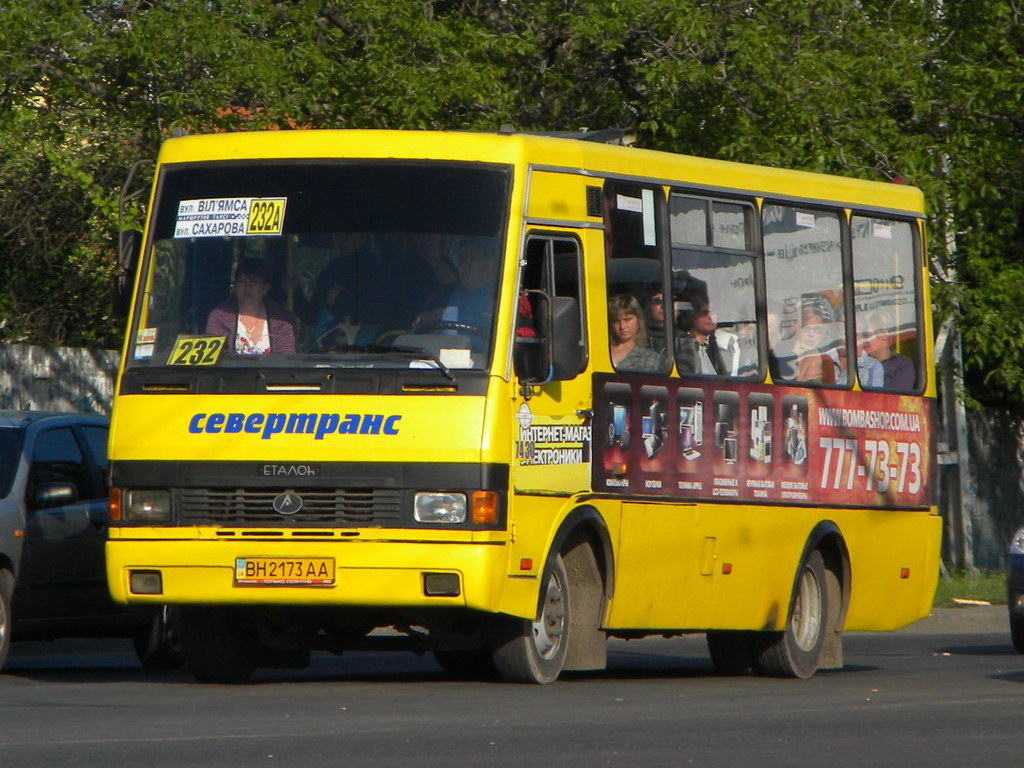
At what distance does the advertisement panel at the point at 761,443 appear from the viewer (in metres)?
12.5

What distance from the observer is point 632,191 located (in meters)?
12.8

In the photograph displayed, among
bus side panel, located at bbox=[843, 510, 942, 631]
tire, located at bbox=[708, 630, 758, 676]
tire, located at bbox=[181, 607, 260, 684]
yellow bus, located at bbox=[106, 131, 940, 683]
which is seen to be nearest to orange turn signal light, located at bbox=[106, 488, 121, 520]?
yellow bus, located at bbox=[106, 131, 940, 683]

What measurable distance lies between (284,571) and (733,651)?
4123 mm

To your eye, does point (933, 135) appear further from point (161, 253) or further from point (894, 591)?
point (161, 253)

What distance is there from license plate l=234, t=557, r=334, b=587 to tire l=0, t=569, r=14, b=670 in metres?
2.49

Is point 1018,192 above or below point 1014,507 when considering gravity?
above

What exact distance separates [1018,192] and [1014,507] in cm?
843

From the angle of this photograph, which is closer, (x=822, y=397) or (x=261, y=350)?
(x=261, y=350)

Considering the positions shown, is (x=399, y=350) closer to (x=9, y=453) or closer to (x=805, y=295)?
(x=9, y=453)

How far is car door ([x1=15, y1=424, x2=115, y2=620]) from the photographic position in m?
13.8

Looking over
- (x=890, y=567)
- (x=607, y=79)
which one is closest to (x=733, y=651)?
(x=890, y=567)

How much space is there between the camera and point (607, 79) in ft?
70.1

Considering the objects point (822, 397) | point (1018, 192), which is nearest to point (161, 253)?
point (822, 397)

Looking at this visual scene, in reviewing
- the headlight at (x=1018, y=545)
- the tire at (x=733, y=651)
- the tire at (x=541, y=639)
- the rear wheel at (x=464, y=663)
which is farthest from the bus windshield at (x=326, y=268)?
the headlight at (x=1018, y=545)
